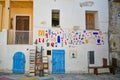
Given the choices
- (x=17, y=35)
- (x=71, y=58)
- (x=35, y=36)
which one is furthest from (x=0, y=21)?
(x=71, y=58)

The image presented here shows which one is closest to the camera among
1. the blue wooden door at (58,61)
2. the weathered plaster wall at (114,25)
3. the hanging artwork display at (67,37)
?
the blue wooden door at (58,61)

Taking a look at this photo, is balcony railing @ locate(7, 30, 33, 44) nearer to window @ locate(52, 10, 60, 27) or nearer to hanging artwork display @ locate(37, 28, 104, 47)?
hanging artwork display @ locate(37, 28, 104, 47)

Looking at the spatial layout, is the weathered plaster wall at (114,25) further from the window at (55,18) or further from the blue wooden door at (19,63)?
the blue wooden door at (19,63)

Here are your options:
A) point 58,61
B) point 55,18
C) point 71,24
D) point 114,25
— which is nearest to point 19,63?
point 58,61

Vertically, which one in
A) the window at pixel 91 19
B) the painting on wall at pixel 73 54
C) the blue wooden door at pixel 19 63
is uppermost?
the window at pixel 91 19

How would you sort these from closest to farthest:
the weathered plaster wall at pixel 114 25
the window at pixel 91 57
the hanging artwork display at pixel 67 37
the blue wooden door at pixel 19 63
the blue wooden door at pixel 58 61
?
the blue wooden door at pixel 19 63 → the blue wooden door at pixel 58 61 → the hanging artwork display at pixel 67 37 → the window at pixel 91 57 → the weathered plaster wall at pixel 114 25

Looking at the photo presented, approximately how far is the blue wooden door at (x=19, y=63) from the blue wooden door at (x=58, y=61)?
2437 mm

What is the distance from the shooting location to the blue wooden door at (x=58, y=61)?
13.8 m

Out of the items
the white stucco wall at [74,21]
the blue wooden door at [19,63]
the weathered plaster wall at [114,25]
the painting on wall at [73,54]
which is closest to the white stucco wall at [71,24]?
the white stucco wall at [74,21]

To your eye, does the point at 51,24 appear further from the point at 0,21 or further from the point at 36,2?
the point at 0,21

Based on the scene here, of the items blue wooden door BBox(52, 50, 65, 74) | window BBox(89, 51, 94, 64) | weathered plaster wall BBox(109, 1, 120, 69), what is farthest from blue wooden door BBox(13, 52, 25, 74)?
weathered plaster wall BBox(109, 1, 120, 69)

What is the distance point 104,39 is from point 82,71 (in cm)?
325

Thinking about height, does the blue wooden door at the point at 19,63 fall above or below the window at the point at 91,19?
below

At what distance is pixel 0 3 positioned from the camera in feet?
49.5
